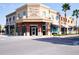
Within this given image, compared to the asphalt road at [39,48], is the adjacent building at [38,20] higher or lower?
higher

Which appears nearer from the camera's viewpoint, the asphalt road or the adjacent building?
the asphalt road

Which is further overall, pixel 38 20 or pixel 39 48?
pixel 38 20

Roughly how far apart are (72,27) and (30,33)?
319 inches

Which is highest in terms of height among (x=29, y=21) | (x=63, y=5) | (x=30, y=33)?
(x=63, y=5)

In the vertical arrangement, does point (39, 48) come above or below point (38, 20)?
below

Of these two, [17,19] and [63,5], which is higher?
[63,5]

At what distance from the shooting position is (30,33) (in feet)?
116

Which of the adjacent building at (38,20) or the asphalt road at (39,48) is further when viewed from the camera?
the adjacent building at (38,20)

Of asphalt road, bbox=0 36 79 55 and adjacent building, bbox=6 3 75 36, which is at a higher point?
adjacent building, bbox=6 3 75 36
